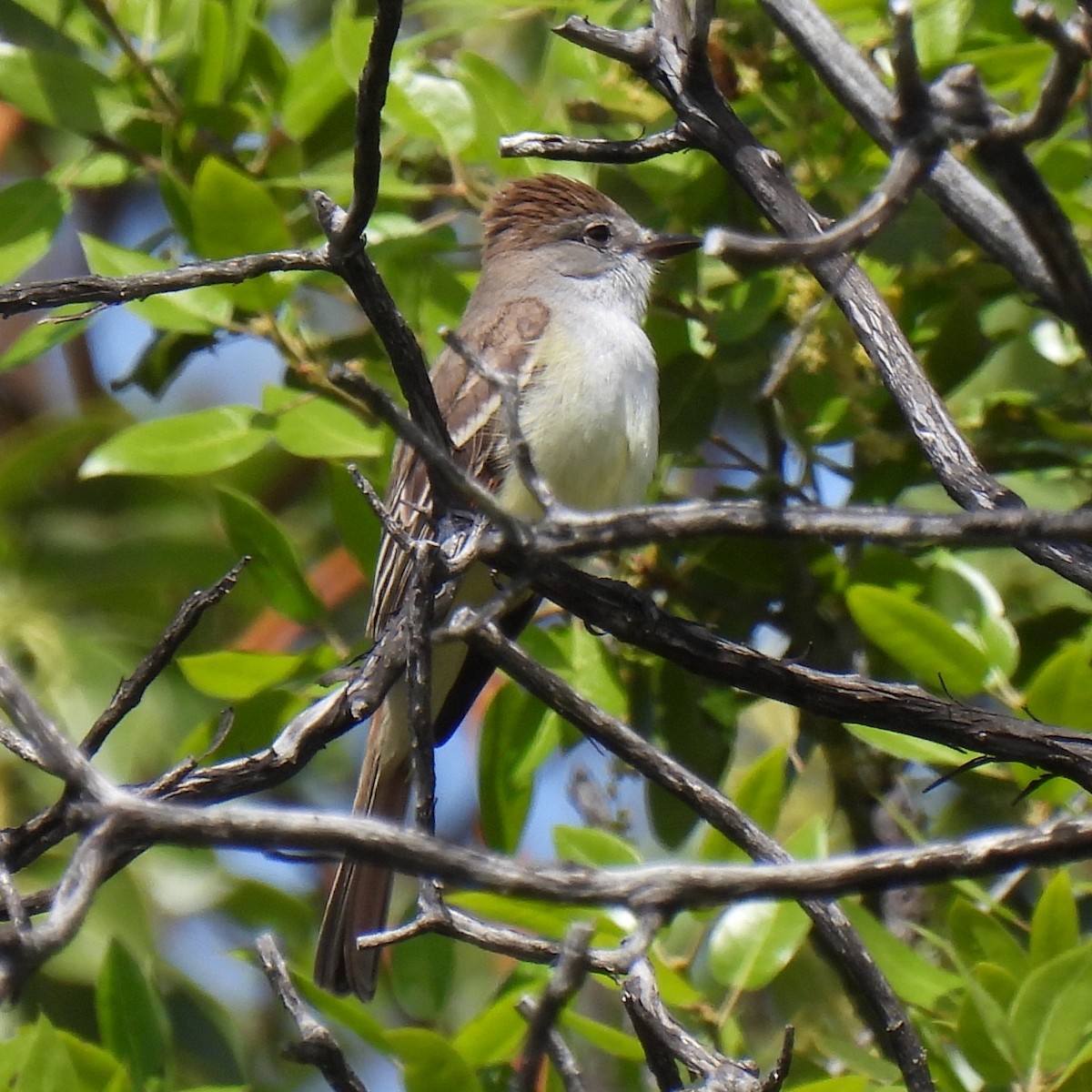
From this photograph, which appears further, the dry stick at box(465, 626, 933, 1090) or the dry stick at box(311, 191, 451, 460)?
the dry stick at box(465, 626, 933, 1090)

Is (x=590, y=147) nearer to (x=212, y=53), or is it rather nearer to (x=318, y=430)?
(x=318, y=430)

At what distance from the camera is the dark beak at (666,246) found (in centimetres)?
384

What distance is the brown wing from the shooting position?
374cm

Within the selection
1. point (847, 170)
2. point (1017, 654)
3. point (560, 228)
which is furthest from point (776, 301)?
point (560, 228)

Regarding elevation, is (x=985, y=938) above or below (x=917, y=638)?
below

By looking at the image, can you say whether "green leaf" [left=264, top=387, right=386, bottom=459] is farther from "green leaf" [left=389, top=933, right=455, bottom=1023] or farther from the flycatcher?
"green leaf" [left=389, top=933, right=455, bottom=1023]

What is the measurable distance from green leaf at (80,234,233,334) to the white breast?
747mm

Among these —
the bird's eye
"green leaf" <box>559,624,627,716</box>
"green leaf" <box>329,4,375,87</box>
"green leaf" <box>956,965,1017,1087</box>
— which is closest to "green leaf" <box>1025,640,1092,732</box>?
"green leaf" <box>956,965,1017,1087</box>

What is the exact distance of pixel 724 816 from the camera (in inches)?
100

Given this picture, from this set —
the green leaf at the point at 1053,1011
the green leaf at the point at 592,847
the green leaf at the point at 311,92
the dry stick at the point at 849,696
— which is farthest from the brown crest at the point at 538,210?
the green leaf at the point at 1053,1011

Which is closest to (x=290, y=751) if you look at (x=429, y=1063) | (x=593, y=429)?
(x=429, y=1063)

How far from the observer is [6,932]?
140 centimetres

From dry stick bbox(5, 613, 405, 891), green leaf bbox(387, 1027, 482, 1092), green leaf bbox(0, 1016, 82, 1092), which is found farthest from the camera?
green leaf bbox(387, 1027, 482, 1092)

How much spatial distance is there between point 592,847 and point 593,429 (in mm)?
961
